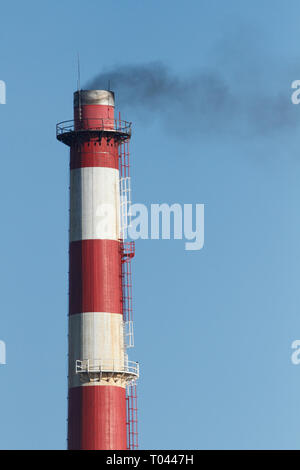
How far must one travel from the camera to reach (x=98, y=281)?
113688 mm

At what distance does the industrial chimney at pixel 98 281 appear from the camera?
370ft

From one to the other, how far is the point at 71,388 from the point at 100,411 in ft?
6.33

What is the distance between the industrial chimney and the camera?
11275 cm
